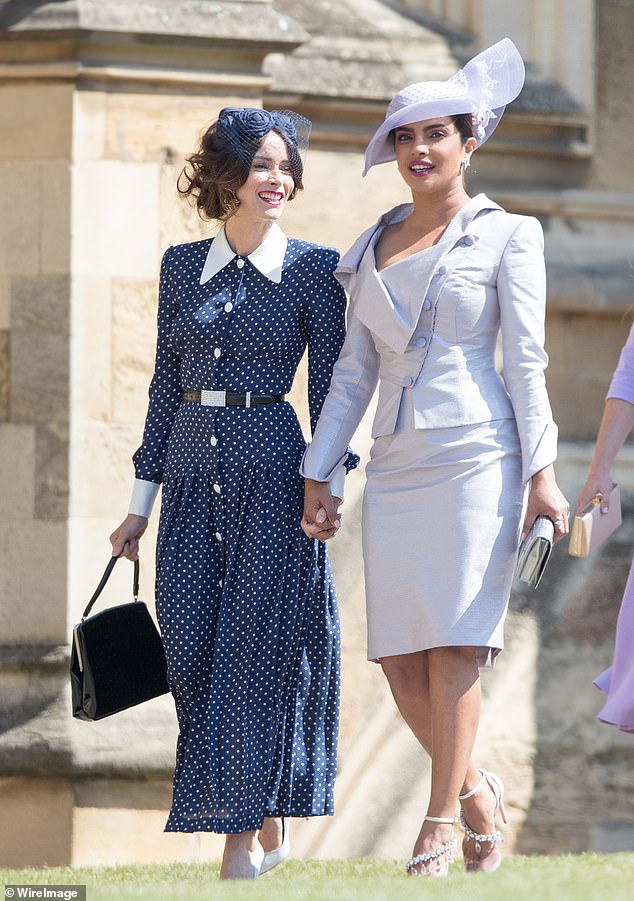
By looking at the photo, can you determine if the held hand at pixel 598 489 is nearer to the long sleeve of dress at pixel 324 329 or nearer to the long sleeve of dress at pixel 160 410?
the long sleeve of dress at pixel 324 329

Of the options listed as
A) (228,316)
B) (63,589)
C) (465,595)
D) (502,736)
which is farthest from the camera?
(502,736)

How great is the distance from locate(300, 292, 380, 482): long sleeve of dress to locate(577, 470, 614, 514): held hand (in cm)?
64

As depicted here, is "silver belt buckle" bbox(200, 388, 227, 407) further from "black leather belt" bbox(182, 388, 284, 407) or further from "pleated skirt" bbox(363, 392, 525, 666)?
"pleated skirt" bbox(363, 392, 525, 666)

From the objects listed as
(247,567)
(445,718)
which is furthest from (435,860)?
(247,567)

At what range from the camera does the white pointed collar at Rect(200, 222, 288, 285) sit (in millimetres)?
4562

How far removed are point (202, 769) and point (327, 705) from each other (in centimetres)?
35

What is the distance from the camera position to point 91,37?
19.5 ft

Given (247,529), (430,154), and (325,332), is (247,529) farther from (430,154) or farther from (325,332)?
(430,154)

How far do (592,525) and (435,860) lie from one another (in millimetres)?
923

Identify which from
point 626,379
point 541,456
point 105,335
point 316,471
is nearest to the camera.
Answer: point 541,456

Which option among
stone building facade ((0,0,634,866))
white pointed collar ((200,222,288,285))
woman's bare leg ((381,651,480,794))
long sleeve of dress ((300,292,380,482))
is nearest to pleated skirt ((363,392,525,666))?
woman's bare leg ((381,651,480,794))

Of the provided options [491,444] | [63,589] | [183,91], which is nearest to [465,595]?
[491,444]

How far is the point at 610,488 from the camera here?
4.74m

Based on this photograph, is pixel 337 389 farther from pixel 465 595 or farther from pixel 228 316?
pixel 465 595
